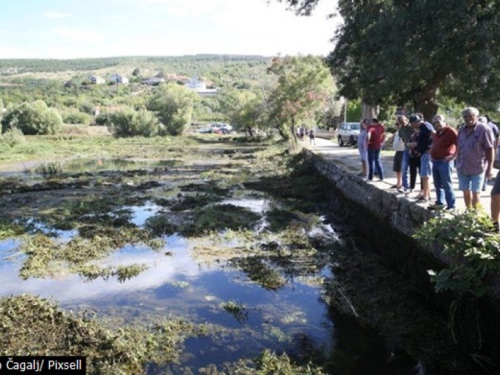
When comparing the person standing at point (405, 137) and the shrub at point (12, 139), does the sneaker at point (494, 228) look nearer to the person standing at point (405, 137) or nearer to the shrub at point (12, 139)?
the person standing at point (405, 137)

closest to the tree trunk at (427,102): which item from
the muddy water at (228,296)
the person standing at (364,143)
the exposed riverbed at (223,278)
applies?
the exposed riverbed at (223,278)

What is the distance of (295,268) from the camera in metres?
8.95

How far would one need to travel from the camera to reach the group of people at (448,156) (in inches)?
262

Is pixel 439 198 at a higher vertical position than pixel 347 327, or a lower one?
higher

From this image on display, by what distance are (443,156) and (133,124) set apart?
192ft

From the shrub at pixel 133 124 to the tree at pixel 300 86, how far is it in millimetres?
30935

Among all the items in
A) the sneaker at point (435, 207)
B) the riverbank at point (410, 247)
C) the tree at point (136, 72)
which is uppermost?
the tree at point (136, 72)

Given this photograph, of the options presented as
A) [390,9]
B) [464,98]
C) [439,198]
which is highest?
[390,9]

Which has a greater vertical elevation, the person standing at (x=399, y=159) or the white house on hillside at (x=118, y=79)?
the white house on hillside at (x=118, y=79)

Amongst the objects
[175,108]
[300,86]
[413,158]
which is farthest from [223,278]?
[175,108]

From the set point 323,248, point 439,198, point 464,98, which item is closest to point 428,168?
point 439,198

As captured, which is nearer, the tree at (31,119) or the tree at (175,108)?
the tree at (31,119)

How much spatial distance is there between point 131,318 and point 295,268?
3504 millimetres

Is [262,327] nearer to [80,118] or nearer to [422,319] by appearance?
[422,319]
